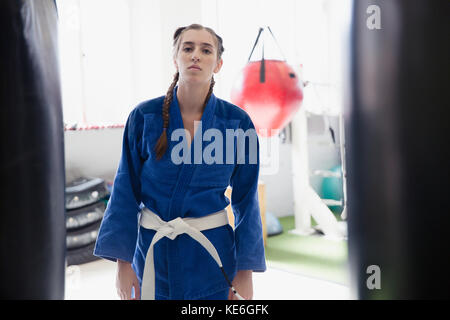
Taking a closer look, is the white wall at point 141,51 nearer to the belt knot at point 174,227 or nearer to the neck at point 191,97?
the neck at point 191,97

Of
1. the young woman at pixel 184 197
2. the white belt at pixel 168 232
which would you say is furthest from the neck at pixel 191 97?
the white belt at pixel 168 232

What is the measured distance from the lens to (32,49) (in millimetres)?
544

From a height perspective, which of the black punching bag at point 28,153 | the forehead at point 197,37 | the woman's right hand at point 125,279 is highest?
the forehead at point 197,37

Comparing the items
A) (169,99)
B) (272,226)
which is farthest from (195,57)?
(272,226)

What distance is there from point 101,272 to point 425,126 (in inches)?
76.7

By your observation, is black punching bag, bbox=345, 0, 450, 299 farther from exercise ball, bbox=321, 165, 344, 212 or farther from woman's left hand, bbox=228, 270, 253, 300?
exercise ball, bbox=321, 165, 344, 212

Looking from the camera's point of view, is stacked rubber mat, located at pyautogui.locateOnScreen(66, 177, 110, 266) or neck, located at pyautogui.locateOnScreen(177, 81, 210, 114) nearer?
neck, located at pyautogui.locateOnScreen(177, 81, 210, 114)

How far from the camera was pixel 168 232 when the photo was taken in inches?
28.0

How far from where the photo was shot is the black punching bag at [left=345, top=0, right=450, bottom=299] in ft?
1.82

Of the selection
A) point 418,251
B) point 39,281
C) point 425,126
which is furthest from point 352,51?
point 39,281

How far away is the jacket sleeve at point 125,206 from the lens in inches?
28.6

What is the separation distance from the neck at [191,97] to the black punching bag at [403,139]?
32cm

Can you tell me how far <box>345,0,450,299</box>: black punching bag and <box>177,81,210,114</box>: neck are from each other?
0.32 metres

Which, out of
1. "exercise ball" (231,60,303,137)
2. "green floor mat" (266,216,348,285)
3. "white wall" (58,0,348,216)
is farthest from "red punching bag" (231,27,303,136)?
"green floor mat" (266,216,348,285)
